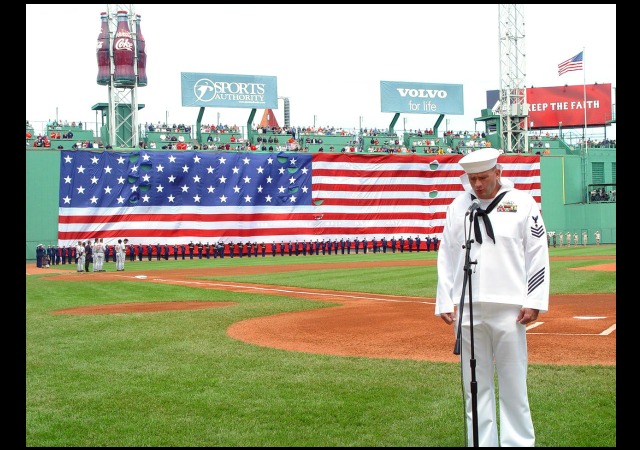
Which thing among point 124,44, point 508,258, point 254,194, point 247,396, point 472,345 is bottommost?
point 247,396

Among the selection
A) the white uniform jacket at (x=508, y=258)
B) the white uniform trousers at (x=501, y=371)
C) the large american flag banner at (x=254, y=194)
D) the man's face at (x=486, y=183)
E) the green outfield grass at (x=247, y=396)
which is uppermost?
Answer: the large american flag banner at (x=254, y=194)

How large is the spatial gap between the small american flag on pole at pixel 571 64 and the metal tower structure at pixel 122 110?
2976 centimetres

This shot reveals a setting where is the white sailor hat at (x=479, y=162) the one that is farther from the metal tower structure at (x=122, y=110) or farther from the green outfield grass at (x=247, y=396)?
the metal tower structure at (x=122, y=110)

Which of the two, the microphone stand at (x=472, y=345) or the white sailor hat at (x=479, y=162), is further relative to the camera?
the white sailor hat at (x=479, y=162)

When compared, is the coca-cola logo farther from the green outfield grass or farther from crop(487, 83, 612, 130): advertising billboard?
the green outfield grass

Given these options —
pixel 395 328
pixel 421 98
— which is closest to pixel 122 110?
pixel 421 98

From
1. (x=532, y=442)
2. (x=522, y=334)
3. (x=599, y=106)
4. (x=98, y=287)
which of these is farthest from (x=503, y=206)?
(x=599, y=106)

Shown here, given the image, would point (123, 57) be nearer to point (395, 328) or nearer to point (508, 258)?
point (395, 328)

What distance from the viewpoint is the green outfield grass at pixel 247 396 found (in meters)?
6.44

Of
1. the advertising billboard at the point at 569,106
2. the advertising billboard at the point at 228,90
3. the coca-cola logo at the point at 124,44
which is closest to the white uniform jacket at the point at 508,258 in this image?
the coca-cola logo at the point at 124,44

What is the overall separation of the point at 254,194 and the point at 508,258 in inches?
1599

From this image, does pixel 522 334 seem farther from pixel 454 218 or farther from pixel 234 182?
pixel 234 182

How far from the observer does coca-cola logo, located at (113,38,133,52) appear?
4578cm

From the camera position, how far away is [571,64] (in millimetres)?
54531
